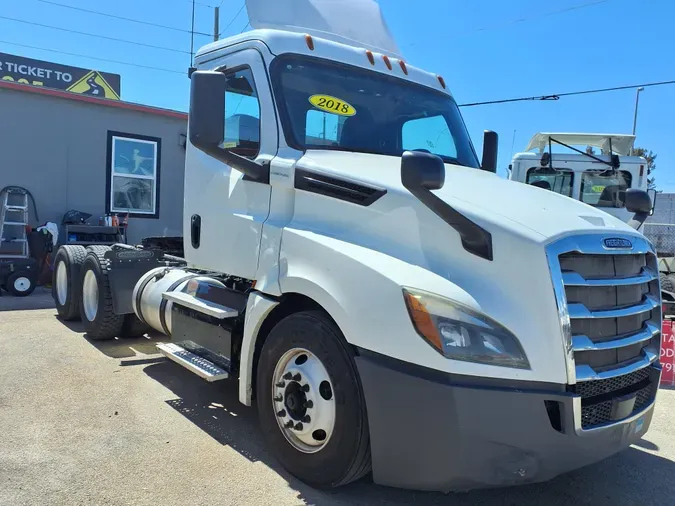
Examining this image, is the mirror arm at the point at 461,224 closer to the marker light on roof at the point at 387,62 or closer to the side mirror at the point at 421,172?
the side mirror at the point at 421,172

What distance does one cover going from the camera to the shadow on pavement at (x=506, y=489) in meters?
3.19

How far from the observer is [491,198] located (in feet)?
9.82

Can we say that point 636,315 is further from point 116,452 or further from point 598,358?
point 116,452

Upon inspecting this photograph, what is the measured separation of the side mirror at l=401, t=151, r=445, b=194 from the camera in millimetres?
2646

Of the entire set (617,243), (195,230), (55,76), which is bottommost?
(195,230)

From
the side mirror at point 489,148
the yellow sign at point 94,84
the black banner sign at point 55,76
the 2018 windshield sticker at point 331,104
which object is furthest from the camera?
the yellow sign at point 94,84

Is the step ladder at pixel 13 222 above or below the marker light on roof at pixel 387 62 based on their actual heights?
below

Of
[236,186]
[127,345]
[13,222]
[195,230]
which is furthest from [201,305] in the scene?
[13,222]

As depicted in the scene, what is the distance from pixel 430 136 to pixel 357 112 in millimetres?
717

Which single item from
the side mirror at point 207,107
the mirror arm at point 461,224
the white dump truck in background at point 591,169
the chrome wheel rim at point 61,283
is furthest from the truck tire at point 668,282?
the chrome wheel rim at point 61,283

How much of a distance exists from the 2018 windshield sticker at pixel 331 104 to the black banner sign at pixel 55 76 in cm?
2813

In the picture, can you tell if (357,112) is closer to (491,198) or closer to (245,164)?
(245,164)

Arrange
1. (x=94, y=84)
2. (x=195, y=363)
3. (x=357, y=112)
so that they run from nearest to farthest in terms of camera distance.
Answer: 1. (x=357, y=112)
2. (x=195, y=363)
3. (x=94, y=84)

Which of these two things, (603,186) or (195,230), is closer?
(195,230)
